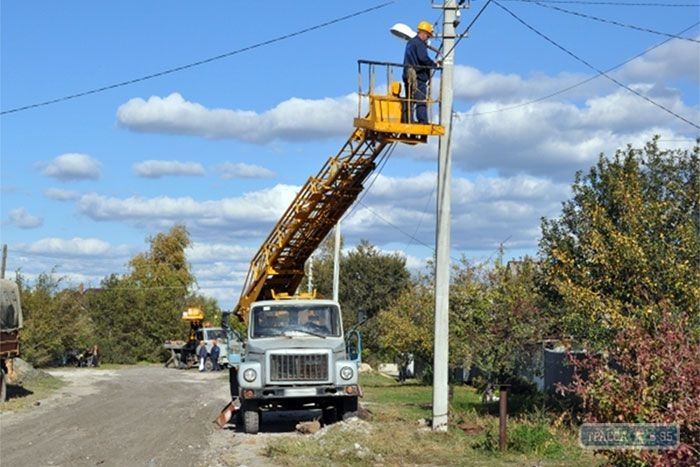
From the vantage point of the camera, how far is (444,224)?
715 inches

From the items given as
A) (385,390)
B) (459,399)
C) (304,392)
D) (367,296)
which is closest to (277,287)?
(304,392)

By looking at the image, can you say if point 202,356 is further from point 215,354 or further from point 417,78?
point 417,78

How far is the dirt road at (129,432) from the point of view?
15.6 m

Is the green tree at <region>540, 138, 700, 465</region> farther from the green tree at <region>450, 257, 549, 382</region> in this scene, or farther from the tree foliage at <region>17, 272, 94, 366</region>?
the tree foliage at <region>17, 272, 94, 366</region>

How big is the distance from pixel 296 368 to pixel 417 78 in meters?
6.08

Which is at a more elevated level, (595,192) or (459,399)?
(595,192)

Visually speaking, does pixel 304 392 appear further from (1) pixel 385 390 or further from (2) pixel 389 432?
(1) pixel 385 390

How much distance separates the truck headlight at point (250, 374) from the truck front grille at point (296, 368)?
0.35 m

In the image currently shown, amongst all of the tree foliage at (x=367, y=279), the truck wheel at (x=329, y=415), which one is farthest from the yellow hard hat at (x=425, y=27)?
the tree foliage at (x=367, y=279)

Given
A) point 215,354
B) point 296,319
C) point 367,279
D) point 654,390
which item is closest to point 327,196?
point 296,319

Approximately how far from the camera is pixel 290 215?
2177cm

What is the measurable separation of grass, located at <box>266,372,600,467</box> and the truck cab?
101 cm

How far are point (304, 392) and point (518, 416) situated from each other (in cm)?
418

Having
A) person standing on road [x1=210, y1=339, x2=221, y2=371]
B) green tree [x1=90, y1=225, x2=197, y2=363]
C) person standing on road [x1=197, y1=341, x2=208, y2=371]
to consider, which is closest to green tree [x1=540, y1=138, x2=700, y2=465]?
person standing on road [x1=210, y1=339, x2=221, y2=371]
